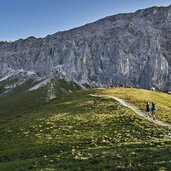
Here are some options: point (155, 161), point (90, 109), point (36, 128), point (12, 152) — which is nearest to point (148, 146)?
point (155, 161)

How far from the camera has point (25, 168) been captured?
35812mm

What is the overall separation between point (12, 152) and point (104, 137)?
12555 mm

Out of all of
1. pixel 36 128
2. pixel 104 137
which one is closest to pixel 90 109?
pixel 36 128

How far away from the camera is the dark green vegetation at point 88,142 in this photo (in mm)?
33781

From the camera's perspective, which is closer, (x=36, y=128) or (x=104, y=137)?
(x=104, y=137)

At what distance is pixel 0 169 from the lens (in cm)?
3722

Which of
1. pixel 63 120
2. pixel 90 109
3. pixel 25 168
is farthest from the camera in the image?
pixel 90 109

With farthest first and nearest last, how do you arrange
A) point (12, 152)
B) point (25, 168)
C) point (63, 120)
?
point (63, 120), point (12, 152), point (25, 168)

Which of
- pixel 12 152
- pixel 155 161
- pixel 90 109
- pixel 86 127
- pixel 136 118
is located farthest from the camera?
pixel 90 109

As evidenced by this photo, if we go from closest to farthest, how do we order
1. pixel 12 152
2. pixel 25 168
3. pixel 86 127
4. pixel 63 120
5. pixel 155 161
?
pixel 155 161 → pixel 25 168 → pixel 12 152 → pixel 86 127 → pixel 63 120

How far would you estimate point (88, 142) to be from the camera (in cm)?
4912

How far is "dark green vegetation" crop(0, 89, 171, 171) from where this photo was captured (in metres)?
33.8

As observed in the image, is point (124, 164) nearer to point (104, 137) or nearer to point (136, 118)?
point (104, 137)

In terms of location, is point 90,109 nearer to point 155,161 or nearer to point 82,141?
point 82,141
